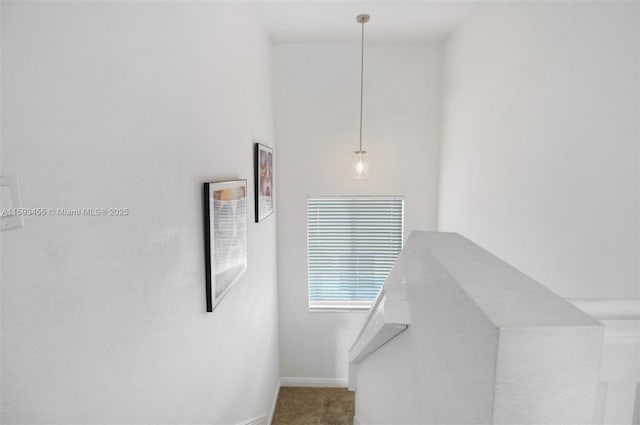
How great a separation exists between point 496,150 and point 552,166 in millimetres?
640

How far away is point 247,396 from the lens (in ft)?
7.64

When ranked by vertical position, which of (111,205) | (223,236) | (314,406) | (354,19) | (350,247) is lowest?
(314,406)

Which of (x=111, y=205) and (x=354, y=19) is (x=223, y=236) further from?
(x=354, y=19)

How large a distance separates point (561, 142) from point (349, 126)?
2.25 metres

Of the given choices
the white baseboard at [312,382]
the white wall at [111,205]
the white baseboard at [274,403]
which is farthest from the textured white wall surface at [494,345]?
the white baseboard at [312,382]

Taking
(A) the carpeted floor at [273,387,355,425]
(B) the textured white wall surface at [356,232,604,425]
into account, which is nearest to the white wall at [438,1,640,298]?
(B) the textured white wall surface at [356,232,604,425]

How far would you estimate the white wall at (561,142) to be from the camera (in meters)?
1.30

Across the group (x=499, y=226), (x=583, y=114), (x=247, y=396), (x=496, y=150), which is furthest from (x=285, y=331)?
(x=583, y=114)

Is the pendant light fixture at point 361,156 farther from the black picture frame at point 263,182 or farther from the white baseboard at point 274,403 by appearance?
the white baseboard at point 274,403

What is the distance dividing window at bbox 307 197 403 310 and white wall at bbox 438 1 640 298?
130cm

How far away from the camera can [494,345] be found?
1.28 ft

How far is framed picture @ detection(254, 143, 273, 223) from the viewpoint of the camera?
8.63ft

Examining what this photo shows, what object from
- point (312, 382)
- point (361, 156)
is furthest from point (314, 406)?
point (361, 156)

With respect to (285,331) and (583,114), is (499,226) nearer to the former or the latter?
(583,114)
